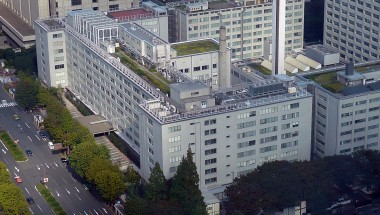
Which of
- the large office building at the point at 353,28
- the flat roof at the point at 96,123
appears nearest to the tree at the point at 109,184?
the flat roof at the point at 96,123

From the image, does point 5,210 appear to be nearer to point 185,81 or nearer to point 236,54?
point 185,81

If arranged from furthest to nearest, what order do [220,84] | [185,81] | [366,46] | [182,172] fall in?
[366,46] → [220,84] → [185,81] → [182,172]

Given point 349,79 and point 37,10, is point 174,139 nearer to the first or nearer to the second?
point 349,79

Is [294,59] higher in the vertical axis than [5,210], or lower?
higher

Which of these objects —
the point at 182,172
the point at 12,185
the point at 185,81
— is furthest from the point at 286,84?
the point at 12,185

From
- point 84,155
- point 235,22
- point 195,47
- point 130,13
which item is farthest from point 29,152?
point 235,22

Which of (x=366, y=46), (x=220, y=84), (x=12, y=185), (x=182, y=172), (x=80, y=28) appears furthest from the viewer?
(x=366, y=46)

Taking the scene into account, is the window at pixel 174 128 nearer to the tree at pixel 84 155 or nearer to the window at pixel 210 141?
the window at pixel 210 141

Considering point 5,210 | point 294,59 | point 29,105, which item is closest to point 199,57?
point 294,59

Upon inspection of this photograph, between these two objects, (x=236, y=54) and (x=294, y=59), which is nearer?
(x=294, y=59)
